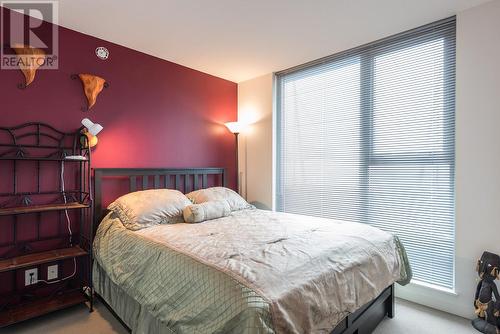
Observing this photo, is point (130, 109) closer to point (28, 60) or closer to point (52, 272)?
point (28, 60)

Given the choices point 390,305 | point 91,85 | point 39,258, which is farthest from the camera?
point 91,85

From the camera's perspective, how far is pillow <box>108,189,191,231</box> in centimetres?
222

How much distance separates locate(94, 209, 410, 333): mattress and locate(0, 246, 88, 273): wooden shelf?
186 mm

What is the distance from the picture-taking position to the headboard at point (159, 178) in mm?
2535

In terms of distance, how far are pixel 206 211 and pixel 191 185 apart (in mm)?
888

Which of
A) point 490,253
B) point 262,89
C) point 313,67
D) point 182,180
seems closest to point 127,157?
point 182,180

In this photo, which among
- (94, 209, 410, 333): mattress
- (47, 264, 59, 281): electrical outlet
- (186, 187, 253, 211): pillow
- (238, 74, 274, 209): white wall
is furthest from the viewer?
(238, 74, 274, 209): white wall

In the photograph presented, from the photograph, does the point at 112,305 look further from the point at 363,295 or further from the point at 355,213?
the point at 355,213

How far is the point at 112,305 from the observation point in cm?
213

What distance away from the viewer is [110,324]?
206 centimetres

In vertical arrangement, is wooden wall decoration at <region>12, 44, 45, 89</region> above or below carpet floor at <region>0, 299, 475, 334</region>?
above

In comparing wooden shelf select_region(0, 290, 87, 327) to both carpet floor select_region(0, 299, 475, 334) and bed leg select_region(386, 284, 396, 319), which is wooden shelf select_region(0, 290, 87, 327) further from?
bed leg select_region(386, 284, 396, 319)

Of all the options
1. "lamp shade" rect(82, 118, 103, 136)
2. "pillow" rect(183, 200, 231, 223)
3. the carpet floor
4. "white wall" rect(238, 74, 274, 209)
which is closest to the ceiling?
"white wall" rect(238, 74, 274, 209)

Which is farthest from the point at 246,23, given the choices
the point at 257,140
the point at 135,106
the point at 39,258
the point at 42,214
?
the point at 39,258
